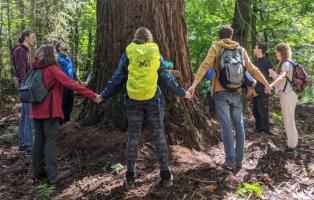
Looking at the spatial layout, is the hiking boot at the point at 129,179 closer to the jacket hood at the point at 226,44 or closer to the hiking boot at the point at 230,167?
the hiking boot at the point at 230,167

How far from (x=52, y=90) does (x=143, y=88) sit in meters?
1.46

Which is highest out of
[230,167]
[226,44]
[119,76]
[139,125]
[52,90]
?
[226,44]

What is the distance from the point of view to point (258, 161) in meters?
6.30

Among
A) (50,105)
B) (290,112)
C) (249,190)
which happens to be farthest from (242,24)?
(50,105)

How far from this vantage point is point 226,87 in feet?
18.3

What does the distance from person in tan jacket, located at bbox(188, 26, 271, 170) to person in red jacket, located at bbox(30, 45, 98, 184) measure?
5.64ft

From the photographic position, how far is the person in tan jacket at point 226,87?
18.2ft

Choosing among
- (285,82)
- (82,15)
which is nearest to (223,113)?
(285,82)

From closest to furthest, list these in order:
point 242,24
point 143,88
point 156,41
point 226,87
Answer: point 143,88, point 226,87, point 156,41, point 242,24

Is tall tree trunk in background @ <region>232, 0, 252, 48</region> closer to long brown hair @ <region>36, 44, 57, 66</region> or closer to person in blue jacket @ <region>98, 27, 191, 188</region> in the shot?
person in blue jacket @ <region>98, 27, 191, 188</region>

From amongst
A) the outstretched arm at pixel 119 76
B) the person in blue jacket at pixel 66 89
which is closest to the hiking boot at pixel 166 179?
the outstretched arm at pixel 119 76

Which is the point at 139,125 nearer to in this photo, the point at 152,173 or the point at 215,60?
the point at 152,173

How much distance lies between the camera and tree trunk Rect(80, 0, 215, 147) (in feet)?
19.9

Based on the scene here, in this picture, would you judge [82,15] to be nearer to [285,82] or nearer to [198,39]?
[198,39]
